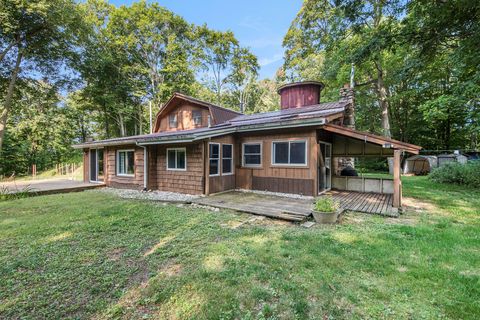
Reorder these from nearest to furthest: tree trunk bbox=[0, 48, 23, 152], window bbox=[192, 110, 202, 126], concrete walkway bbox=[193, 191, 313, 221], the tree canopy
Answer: concrete walkway bbox=[193, 191, 313, 221]
window bbox=[192, 110, 202, 126]
tree trunk bbox=[0, 48, 23, 152]
the tree canopy

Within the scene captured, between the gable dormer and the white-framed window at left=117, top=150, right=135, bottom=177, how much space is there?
4.06m

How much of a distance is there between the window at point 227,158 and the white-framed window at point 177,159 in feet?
4.80

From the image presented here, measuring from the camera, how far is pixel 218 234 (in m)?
4.29

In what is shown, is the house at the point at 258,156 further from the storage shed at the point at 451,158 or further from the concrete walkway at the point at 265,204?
the storage shed at the point at 451,158

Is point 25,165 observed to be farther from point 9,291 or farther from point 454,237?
point 454,237

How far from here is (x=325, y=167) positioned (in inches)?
337

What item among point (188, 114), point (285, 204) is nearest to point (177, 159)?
point (285, 204)

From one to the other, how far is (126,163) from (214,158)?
497 centimetres

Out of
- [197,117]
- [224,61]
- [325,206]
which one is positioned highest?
[224,61]

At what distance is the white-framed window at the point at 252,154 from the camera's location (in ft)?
28.1

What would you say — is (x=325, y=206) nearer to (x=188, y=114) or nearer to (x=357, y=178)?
(x=357, y=178)

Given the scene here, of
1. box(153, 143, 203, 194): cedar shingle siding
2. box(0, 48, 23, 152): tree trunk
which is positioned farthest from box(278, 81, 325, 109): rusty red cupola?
box(0, 48, 23, 152): tree trunk

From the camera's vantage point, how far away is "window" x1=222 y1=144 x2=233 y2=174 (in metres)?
8.60

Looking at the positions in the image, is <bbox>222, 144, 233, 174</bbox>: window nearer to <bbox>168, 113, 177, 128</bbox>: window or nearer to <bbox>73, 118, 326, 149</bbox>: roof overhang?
<bbox>73, 118, 326, 149</bbox>: roof overhang
